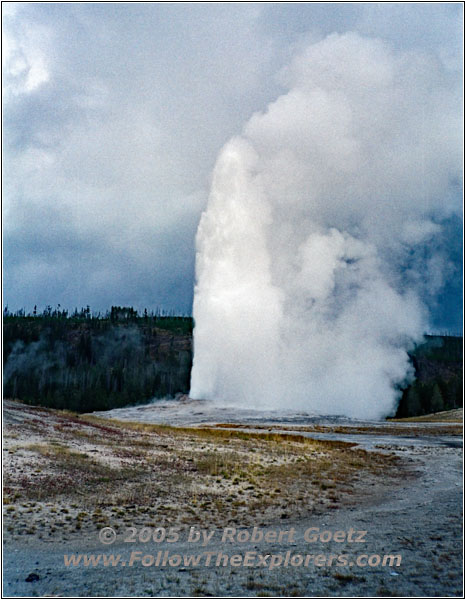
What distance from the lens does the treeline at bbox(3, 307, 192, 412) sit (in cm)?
9519

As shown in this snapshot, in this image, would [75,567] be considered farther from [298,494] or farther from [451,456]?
[451,456]

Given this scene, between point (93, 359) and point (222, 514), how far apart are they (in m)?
125

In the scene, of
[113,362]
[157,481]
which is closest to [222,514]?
[157,481]

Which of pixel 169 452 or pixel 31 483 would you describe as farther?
pixel 169 452

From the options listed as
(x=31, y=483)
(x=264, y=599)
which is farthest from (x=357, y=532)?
(x=31, y=483)

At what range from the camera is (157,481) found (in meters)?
16.6

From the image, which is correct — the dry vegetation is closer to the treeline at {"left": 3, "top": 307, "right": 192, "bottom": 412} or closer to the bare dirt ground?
the bare dirt ground

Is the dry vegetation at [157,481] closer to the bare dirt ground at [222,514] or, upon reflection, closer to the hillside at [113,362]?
the bare dirt ground at [222,514]

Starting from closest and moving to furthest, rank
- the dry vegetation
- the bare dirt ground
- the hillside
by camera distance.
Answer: the bare dirt ground, the dry vegetation, the hillside

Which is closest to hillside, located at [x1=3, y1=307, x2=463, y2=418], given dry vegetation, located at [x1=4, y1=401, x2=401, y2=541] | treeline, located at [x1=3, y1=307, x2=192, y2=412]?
treeline, located at [x1=3, y1=307, x2=192, y2=412]

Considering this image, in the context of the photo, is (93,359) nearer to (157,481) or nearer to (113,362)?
(113,362)

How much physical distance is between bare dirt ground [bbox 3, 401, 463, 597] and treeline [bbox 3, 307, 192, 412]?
7043 centimetres

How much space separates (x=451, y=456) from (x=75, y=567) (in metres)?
23.6

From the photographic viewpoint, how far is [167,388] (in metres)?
102
